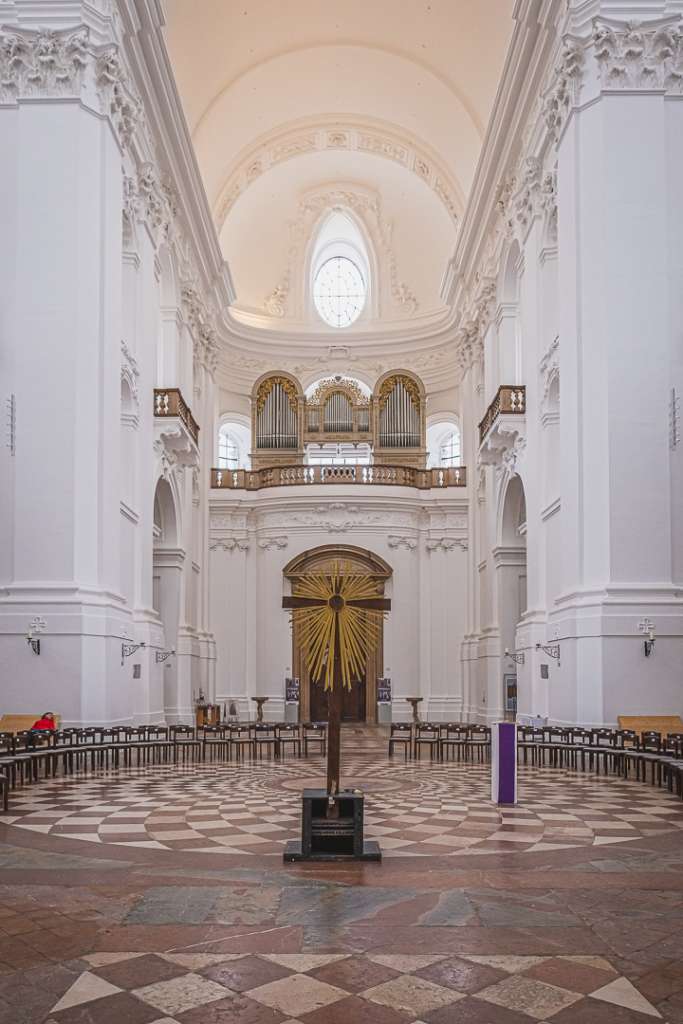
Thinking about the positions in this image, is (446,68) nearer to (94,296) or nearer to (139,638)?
(94,296)

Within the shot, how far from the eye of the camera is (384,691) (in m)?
28.6

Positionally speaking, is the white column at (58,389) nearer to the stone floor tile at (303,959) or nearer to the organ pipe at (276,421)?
the stone floor tile at (303,959)

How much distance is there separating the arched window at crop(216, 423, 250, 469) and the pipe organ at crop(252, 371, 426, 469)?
2.95m

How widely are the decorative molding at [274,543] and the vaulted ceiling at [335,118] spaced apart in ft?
28.0

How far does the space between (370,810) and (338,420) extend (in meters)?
22.5

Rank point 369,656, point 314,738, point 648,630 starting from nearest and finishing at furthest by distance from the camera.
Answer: point 648,630, point 314,738, point 369,656

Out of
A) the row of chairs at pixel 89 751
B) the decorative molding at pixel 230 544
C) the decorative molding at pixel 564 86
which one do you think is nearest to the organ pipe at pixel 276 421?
the decorative molding at pixel 230 544

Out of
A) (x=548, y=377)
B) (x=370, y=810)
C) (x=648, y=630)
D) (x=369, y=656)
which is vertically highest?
(x=548, y=377)

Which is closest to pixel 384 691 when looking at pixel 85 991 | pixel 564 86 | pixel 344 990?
pixel 564 86

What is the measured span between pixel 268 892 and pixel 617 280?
11.8 m

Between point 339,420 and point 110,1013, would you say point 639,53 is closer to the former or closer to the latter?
point 110,1013

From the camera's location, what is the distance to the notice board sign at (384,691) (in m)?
28.6

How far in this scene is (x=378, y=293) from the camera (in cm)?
3472

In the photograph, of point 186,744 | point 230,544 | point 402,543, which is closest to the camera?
point 186,744
